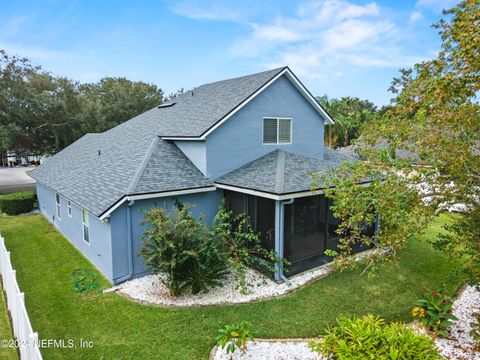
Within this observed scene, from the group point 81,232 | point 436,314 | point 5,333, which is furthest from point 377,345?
point 81,232

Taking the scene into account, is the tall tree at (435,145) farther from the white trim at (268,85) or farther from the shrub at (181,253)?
the white trim at (268,85)

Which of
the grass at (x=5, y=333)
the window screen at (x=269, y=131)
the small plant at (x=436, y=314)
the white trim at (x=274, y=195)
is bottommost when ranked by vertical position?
Answer: the grass at (x=5, y=333)

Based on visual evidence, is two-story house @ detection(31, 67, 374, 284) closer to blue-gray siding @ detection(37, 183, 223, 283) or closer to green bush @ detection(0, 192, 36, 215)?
blue-gray siding @ detection(37, 183, 223, 283)

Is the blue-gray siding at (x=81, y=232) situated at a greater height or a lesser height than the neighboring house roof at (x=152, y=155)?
lesser

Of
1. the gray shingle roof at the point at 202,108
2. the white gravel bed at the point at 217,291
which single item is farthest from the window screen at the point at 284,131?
the white gravel bed at the point at 217,291

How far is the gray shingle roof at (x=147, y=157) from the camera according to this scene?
36.7ft

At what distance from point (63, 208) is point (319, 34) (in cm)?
1540

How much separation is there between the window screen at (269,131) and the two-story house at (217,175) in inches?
1.7

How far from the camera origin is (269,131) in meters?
13.9

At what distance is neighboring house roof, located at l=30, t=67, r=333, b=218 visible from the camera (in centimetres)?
1113

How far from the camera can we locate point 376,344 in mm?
5312

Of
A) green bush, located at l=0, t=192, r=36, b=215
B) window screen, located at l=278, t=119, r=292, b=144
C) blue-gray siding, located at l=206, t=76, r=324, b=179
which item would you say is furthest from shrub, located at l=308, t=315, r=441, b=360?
green bush, located at l=0, t=192, r=36, b=215

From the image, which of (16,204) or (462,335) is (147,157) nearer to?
(462,335)

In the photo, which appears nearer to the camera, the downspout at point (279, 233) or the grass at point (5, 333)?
the grass at point (5, 333)
